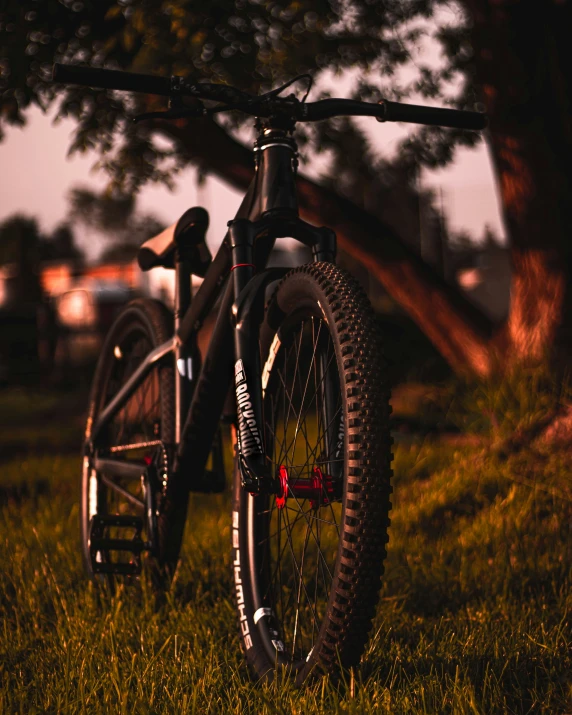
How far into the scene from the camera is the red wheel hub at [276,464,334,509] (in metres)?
2.28

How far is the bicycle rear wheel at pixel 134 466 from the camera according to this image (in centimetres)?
313

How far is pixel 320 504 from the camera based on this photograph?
7.64 ft

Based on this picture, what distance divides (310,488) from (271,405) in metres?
0.42

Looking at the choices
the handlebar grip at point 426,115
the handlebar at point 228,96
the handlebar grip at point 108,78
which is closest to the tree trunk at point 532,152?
the handlebar grip at point 426,115

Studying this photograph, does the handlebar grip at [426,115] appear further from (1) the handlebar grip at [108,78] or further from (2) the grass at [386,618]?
(2) the grass at [386,618]

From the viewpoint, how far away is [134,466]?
3309 millimetres

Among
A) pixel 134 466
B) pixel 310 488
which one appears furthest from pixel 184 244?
pixel 310 488

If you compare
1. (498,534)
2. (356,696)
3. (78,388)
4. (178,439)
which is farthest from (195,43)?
(78,388)

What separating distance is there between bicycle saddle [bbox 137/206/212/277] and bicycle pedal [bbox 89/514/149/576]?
0.96m

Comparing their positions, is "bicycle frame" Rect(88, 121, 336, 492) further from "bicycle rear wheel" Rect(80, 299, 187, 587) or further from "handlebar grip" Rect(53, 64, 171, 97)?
"handlebar grip" Rect(53, 64, 171, 97)

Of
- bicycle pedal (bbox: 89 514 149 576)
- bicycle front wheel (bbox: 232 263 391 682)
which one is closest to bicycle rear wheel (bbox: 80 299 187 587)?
bicycle pedal (bbox: 89 514 149 576)

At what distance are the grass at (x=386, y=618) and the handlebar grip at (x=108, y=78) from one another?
160 cm

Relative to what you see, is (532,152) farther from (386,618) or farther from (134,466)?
(386,618)

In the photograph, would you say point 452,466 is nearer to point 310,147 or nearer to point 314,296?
point 314,296
